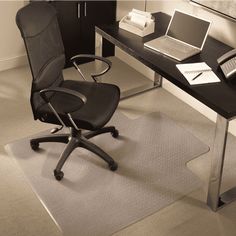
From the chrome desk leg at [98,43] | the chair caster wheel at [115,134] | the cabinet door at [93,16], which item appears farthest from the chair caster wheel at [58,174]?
the cabinet door at [93,16]

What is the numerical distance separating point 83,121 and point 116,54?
2.03 m

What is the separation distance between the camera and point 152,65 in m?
2.81

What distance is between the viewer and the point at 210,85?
101 inches

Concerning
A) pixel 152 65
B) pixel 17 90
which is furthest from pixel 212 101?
pixel 17 90

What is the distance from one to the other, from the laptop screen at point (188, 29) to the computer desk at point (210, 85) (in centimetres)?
10

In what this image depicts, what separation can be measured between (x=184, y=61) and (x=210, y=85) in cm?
35

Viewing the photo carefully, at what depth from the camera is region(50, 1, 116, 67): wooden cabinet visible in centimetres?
396

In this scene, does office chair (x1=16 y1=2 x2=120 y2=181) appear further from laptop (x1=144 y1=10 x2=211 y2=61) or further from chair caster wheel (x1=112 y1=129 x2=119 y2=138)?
laptop (x1=144 y1=10 x2=211 y2=61)

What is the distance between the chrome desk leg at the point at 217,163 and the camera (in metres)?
2.42

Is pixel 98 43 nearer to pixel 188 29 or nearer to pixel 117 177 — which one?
pixel 188 29

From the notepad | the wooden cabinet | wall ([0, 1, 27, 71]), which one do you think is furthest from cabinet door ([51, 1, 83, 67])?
the notepad

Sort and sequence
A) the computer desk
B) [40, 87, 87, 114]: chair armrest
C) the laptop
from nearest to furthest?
the computer desk
[40, 87, 87, 114]: chair armrest
the laptop

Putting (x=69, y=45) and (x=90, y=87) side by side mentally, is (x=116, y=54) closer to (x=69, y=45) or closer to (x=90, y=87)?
(x=69, y=45)

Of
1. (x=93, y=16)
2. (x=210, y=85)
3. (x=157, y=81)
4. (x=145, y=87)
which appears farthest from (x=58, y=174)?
(x=93, y=16)
